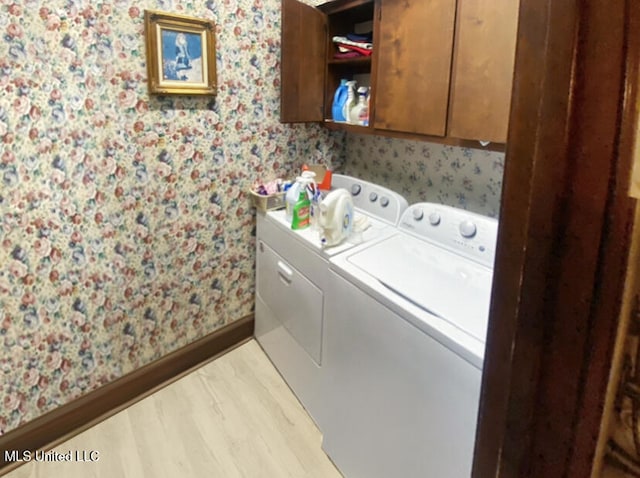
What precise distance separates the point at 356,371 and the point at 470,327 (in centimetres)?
51

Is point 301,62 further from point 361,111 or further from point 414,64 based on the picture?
point 414,64

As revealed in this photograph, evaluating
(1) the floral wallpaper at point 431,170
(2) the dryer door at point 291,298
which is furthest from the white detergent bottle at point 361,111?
(2) the dryer door at point 291,298

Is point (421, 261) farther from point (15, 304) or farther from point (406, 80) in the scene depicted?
point (15, 304)

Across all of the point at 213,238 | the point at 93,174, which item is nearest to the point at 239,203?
the point at 213,238

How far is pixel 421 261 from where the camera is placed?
158cm

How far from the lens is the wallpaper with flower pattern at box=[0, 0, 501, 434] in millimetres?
1521

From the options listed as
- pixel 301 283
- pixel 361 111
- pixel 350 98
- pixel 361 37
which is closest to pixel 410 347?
pixel 301 283

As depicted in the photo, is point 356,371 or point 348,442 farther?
point 348,442

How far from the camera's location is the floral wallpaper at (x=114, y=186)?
151 centimetres

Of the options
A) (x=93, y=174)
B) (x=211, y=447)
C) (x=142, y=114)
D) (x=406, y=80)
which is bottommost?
(x=211, y=447)

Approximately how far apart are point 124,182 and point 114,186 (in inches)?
1.7

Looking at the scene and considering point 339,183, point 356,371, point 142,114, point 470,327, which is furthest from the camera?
point 339,183

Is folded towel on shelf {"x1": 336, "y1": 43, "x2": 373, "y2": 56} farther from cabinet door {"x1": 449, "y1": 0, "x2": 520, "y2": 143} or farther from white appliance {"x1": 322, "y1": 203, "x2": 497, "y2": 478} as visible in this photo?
white appliance {"x1": 322, "y1": 203, "x2": 497, "y2": 478}

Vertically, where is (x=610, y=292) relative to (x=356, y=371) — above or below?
above
